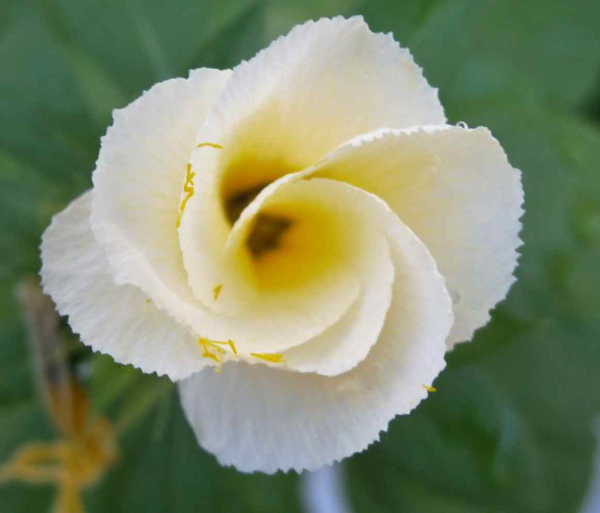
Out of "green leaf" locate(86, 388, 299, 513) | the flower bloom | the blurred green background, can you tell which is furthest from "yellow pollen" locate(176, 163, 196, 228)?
"green leaf" locate(86, 388, 299, 513)

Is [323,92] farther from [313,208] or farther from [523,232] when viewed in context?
[523,232]

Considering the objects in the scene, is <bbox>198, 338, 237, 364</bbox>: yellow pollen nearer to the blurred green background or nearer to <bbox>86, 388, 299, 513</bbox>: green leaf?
the blurred green background

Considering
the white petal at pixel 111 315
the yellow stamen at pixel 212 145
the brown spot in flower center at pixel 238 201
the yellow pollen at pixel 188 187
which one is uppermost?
the yellow stamen at pixel 212 145

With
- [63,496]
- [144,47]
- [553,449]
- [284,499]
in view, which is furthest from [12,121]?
[553,449]

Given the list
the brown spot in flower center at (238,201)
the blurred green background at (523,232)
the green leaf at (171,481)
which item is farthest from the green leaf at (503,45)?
the green leaf at (171,481)

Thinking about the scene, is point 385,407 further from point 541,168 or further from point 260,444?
point 541,168

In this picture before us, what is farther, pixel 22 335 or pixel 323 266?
pixel 22 335

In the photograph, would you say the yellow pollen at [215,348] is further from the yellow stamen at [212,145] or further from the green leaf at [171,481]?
the green leaf at [171,481]
